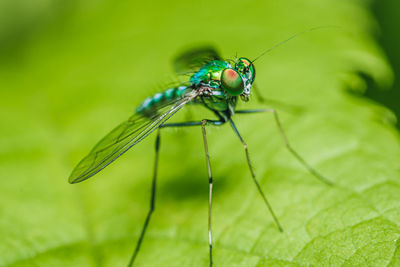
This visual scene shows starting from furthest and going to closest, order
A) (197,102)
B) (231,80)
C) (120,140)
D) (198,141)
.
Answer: (198,141) < (197,102) < (231,80) < (120,140)

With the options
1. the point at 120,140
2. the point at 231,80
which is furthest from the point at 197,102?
the point at 120,140

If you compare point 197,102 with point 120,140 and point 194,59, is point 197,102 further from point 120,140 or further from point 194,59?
point 120,140

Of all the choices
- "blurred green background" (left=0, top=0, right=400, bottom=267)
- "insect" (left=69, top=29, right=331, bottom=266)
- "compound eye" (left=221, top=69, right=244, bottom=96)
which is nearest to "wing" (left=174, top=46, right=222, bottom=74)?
"insect" (left=69, top=29, right=331, bottom=266)

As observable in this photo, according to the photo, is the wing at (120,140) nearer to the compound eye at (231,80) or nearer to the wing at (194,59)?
the compound eye at (231,80)

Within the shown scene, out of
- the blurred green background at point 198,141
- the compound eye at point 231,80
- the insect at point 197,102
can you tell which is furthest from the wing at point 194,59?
the compound eye at point 231,80

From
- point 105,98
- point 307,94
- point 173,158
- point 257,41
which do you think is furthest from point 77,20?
point 307,94

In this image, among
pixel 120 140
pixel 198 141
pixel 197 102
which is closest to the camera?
pixel 120 140

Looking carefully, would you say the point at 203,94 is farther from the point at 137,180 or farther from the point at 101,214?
the point at 101,214

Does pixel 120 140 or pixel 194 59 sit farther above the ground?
pixel 194 59

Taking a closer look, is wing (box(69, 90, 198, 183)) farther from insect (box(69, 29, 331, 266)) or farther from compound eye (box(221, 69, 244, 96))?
compound eye (box(221, 69, 244, 96))
